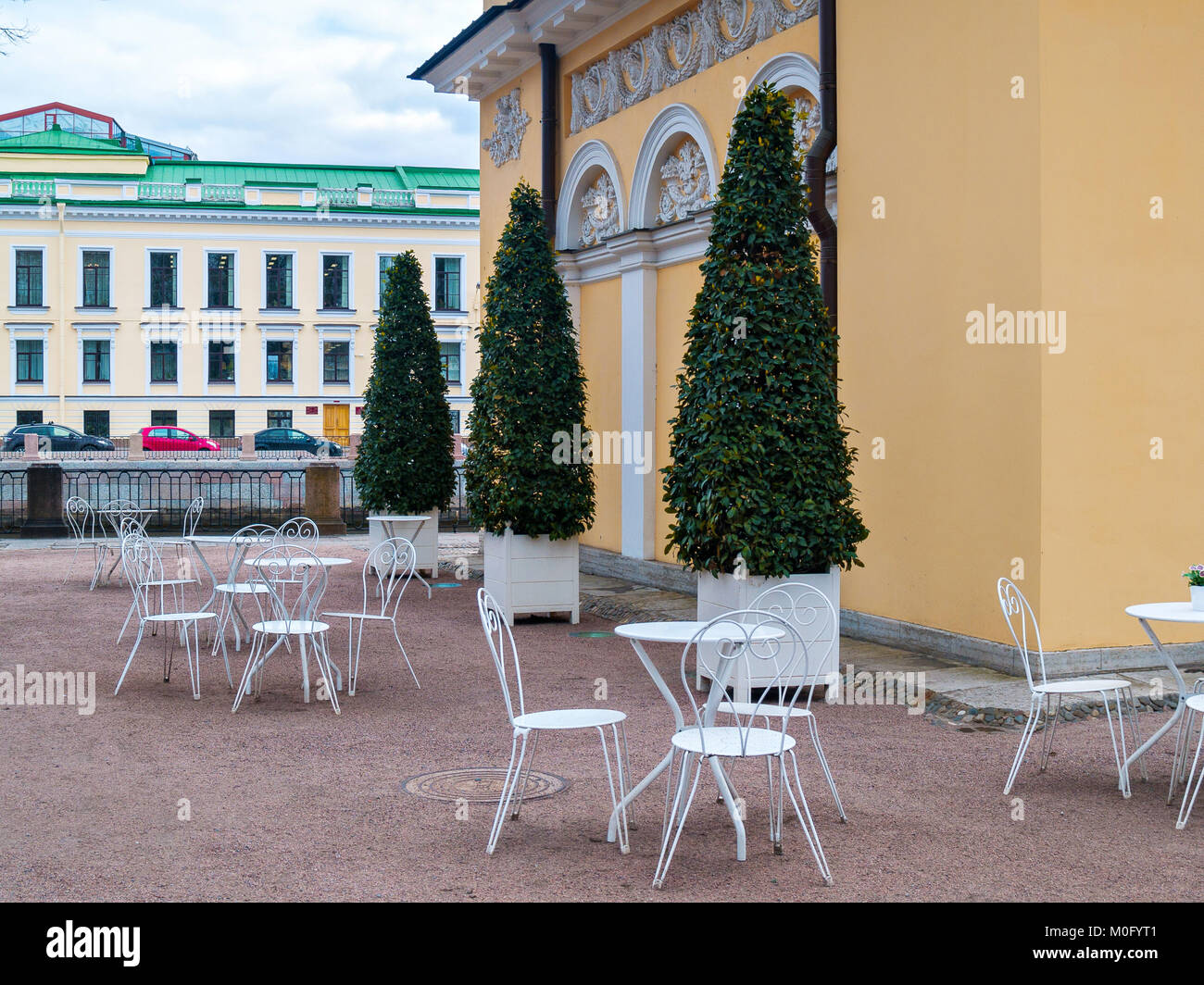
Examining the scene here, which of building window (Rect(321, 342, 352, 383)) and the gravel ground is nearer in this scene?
the gravel ground

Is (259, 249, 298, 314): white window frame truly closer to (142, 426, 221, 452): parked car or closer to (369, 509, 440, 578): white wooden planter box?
(142, 426, 221, 452): parked car

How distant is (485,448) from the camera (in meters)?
11.9

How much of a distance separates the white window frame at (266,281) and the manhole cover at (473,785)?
1732 inches

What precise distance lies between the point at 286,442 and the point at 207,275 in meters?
8.18

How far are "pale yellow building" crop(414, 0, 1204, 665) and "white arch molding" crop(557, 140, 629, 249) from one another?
12.0 ft

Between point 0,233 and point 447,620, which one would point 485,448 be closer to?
point 447,620

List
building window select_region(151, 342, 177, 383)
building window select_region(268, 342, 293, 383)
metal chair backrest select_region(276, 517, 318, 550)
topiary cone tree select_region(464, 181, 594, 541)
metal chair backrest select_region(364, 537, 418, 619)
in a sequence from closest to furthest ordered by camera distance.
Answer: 1. metal chair backrest select_region(364, 537, 418, 619)
2. metal chair backrest select_region(276, 517, 318, 550)
3. topiary cone tree select_region(464, 181, 594, 541)
4. building window select_region(151, 342, 177, 383)
5. building window select_region(268, 342, 293, 383)

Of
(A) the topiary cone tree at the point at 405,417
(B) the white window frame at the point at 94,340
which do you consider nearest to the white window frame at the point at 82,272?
(B) the white window frame at the point at 94,340

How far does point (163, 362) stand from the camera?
47.5 metres

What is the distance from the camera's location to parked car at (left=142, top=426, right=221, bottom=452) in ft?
141

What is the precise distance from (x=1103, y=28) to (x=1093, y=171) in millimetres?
962

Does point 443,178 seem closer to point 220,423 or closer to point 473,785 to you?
point 220,423

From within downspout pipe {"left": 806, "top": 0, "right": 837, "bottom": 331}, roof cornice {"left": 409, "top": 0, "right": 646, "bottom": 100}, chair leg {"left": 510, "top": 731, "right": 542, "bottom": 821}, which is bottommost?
chair leg {"left": 510, "top": 731, "right": 542, "bottom": 821}

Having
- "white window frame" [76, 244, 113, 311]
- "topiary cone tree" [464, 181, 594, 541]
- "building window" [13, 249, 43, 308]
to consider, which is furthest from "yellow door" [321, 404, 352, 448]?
"topiary cone tree" [464, 181, 594, 541]
